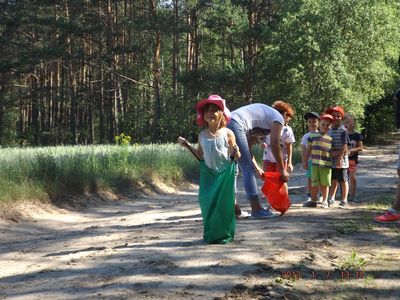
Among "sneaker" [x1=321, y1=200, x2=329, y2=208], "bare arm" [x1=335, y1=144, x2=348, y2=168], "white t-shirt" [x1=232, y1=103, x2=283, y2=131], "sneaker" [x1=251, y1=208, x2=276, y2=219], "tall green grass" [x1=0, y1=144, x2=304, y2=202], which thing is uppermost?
"white t-shirt" [x1=232, y1=103, x2=283, y2=131]

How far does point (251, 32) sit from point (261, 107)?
3173cm

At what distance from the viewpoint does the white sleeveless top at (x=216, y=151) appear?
571 centimetres

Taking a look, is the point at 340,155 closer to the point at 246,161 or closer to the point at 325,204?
the point at 325,204

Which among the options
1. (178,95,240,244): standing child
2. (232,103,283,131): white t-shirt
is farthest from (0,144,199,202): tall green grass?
(178,95,240,244): standing child

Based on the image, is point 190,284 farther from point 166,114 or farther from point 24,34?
point 24,34

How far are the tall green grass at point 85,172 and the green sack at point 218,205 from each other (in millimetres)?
5035

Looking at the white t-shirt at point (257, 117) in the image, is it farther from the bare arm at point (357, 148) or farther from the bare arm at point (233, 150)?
the bare arm at point (357, 148)

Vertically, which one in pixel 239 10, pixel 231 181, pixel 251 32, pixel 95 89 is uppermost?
pixel 239 10

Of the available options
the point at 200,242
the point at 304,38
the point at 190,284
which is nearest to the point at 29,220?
the point at 200,242

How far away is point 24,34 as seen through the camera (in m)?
42.3

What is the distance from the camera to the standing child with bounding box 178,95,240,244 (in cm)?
546

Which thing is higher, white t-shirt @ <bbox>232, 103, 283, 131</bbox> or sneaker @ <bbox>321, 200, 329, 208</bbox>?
white t-shirt @ <bbox>232, 103, 283, 131</bbox>
